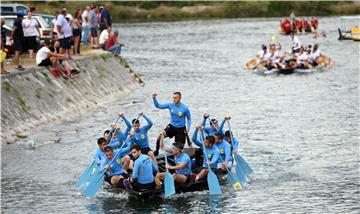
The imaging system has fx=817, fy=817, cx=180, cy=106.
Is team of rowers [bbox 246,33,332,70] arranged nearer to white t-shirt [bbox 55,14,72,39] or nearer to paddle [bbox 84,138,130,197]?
white t-shirt [bbox 55,14,72,39]

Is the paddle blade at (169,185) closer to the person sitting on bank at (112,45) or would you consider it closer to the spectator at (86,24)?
the spectator at (86,24)

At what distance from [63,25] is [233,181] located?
584 inches

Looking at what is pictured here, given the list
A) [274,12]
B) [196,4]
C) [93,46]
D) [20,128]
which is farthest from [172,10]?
[20,128]

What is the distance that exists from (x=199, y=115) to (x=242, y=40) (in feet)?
121

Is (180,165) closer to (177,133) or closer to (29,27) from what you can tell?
(177,133)

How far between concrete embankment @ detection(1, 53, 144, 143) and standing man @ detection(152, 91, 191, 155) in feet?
20.4

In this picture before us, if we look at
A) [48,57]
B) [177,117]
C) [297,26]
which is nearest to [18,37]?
[48,57]

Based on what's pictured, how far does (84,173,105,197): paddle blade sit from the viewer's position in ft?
73.7

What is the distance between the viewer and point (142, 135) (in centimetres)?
2397

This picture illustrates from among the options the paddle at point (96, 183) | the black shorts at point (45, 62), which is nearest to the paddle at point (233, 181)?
the paddle at point (96, 183)

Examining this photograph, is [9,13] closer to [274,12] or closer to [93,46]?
[93,46]

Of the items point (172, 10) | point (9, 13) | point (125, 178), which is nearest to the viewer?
point (125, 178)

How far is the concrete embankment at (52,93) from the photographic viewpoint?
97.4 ft

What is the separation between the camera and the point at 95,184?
2250 cm
